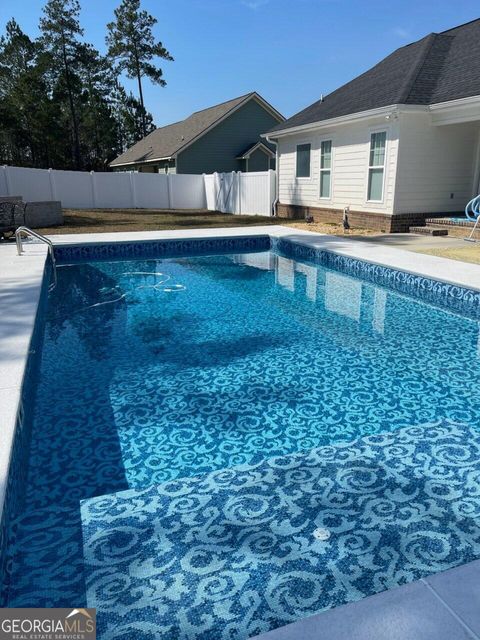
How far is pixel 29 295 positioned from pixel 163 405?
3.10m

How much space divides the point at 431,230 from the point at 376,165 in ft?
7.74

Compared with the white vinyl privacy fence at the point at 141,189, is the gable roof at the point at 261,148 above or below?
above

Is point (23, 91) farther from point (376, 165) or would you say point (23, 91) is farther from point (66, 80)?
point (376, 165)

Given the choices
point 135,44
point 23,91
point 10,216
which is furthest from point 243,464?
point 135,44

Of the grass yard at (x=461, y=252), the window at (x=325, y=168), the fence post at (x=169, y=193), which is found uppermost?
the window at (x=325, y=168)

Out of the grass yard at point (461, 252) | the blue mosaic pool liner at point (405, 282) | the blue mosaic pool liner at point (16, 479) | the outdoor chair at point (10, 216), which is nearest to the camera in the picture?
the blue mosaic pool liner at point (16, 479)

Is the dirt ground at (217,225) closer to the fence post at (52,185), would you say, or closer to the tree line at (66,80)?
the fence post at (52,185)

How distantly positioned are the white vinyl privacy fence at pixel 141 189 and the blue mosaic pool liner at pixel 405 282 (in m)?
8.55

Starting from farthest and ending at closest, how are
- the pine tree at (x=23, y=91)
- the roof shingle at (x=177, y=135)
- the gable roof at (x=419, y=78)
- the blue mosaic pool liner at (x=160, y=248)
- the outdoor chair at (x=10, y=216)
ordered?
the pine tree at (x=23, y=91)
the roof shingle at (x=177, y=135)
the outdoor chair at (x=10, y=216)
the gable roof at (x=419, y=78)
the blue mosaic pool liner at (x=160, y=248)

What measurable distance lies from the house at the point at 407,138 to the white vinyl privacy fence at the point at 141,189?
14.2 ft

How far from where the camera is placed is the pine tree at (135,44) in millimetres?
35938

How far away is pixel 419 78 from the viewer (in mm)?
12453

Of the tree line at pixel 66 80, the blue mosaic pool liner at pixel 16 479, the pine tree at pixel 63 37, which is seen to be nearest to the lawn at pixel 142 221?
the blue mosaic pool liner at pixel 16 479

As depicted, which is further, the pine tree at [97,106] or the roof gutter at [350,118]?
the pine tree at [97,106]
